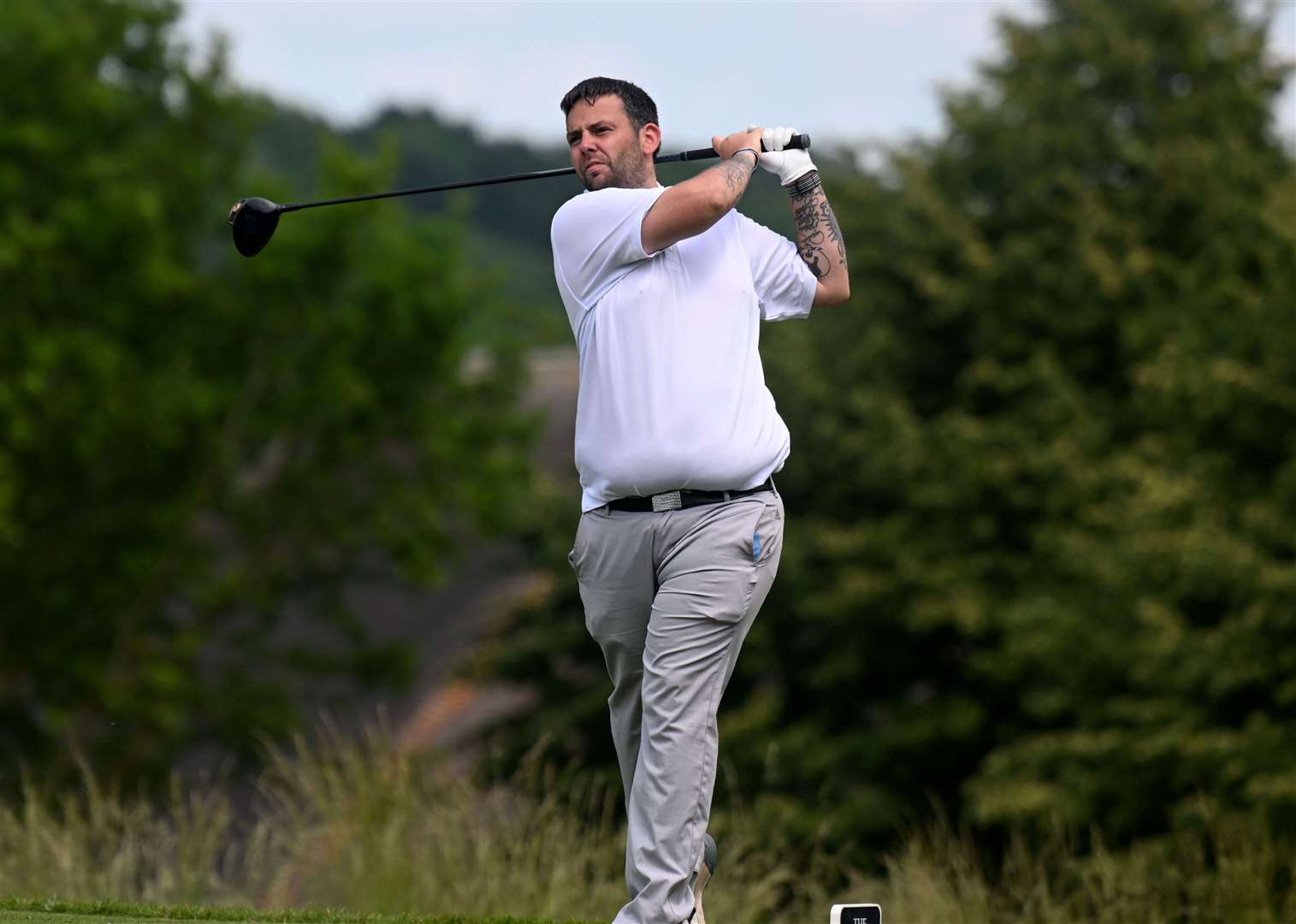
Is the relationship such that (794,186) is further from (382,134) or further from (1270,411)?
(382,134)

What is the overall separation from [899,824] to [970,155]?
939 centimetres

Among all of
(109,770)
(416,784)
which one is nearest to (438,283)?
(109,770)

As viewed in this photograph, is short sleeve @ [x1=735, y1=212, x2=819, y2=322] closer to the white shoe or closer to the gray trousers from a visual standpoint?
the gray trousers

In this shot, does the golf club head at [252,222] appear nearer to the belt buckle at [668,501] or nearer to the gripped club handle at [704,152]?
the gripped club handle at [704,152]

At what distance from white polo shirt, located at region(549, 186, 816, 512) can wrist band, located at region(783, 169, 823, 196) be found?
376 mm

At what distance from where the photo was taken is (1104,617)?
1961cm

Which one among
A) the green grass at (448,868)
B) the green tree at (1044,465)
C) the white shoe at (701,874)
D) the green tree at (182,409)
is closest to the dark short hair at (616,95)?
the white shoe at (701,874)

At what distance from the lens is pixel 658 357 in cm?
477

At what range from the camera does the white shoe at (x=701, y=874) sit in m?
4.96

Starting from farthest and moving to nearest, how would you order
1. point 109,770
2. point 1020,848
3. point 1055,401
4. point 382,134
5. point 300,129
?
1. point 300,129
2. point 382,134
3. point 109,770
4. point 1055,401
5. point 1020,848

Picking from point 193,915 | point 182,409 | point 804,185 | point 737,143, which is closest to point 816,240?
point 804,185

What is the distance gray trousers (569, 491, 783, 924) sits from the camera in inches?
187

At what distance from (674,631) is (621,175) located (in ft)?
4.02

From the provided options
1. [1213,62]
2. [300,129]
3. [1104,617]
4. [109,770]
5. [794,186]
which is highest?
[300,129]
